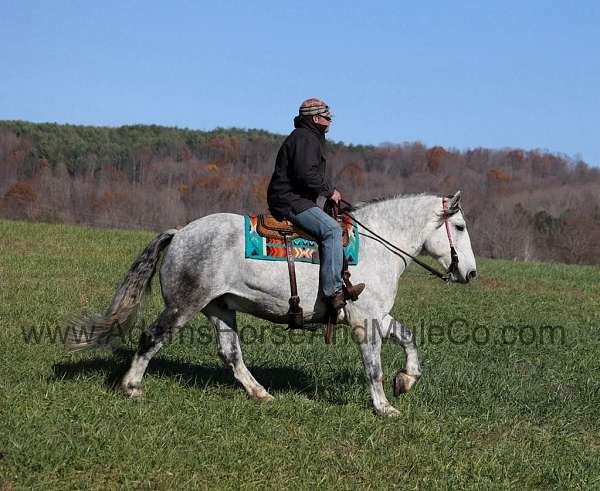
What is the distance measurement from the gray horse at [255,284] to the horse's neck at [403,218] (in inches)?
0.4

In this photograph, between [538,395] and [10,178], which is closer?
[538,395]

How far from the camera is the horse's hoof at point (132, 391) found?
7.25 meters

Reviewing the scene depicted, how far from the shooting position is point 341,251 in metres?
7.22

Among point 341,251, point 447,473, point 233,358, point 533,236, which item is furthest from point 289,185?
point 533,236

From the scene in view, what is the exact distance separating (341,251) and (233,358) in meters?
1.71

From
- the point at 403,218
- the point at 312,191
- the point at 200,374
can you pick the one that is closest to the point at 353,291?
the point at 312,191

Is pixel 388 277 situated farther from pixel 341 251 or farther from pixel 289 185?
pixel 289 185

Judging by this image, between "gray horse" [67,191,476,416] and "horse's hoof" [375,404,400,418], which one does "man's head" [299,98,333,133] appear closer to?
"gray horse" [67,191,476,416]

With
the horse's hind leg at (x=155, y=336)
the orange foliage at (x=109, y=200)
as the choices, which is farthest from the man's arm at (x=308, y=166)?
the orange foliage at (x=109, y=200)

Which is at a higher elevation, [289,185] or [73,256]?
[289,185]

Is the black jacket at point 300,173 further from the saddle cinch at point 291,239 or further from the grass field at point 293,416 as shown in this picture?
the grass field at point 293,416

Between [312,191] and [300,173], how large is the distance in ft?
0.74

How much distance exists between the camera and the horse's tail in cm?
764

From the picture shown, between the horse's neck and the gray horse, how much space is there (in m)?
0.01
